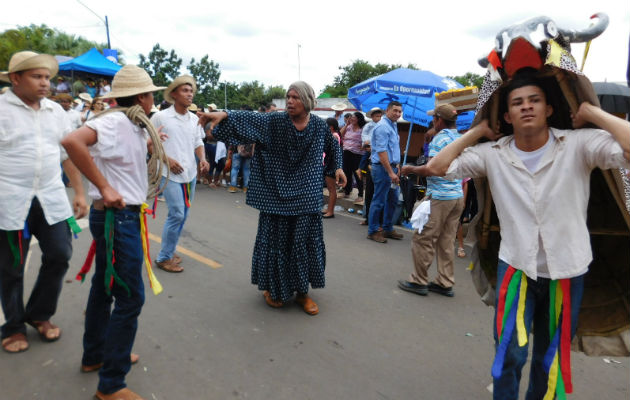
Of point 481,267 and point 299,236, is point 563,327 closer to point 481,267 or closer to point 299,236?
point 481,267

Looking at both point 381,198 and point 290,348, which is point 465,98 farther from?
point 290,348

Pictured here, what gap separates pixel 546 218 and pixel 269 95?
65.8 metres

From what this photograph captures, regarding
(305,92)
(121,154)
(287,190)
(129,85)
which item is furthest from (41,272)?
(305,92)

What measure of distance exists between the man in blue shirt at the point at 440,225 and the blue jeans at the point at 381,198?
1721 millimetres

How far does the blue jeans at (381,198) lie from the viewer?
5961 mm

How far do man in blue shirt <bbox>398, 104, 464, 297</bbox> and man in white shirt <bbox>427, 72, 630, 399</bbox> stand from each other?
1852mm

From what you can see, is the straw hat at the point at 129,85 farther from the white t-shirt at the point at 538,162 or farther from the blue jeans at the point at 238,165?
the blue jeans at the point at 238,165

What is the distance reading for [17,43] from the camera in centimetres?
2742

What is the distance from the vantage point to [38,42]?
1171 inches

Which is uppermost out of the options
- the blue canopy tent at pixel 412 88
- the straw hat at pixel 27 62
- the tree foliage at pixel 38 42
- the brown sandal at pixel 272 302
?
the tree foliage at pixel 38 42

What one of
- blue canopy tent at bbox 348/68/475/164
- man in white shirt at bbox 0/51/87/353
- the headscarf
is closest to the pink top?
blue canopy tent at bbox 348/68/475/164

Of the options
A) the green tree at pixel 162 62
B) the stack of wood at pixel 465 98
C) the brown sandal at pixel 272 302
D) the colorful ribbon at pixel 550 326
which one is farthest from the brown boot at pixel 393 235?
the green tree at pixel 162 62

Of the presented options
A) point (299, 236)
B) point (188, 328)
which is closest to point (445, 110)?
point (299, 236)

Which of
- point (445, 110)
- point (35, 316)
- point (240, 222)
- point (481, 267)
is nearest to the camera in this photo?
point (481, 267)
